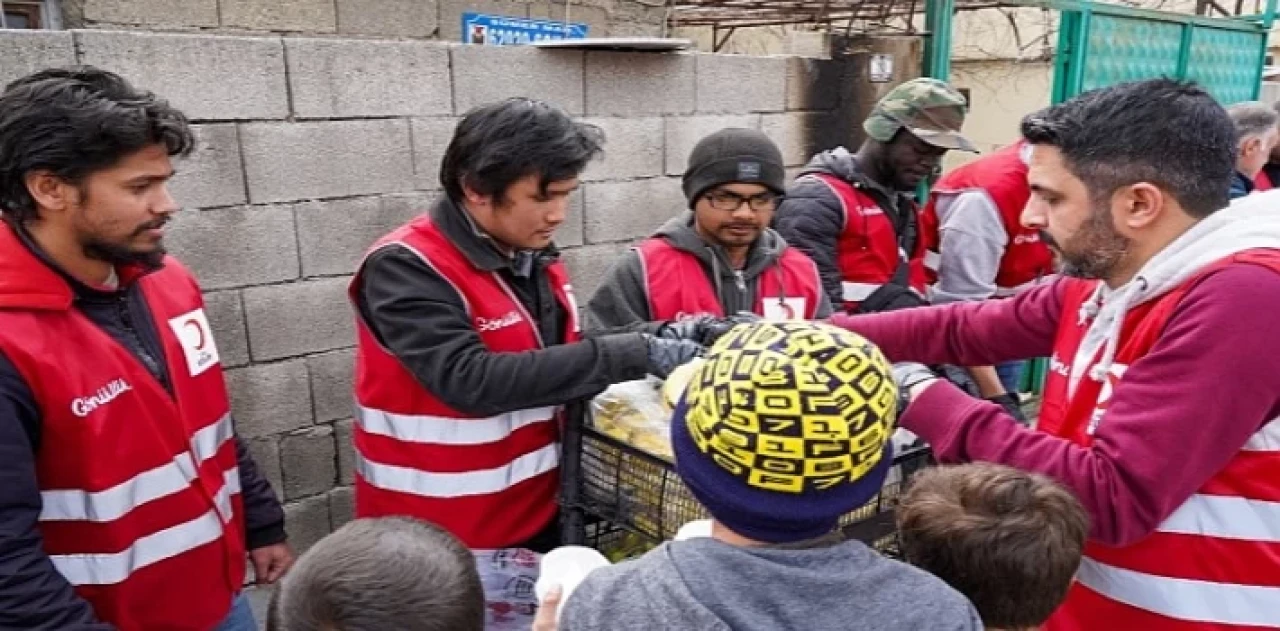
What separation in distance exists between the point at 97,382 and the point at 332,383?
68.6 inches

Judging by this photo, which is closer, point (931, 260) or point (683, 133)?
point (931, 260)

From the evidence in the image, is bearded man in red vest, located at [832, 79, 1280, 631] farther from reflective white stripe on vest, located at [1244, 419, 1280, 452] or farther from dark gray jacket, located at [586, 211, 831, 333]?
dark gray jacket, located at [586, 211, 831, 333]

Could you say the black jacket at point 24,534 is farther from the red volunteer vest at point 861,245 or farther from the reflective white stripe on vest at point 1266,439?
the red volunteer vest at point 861,245

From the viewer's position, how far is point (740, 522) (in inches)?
44.2

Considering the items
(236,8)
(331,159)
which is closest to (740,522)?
(331,159)

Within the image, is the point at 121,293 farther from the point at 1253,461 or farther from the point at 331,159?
the point at 1253,461

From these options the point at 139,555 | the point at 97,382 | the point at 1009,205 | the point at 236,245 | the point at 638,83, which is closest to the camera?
the point at 97,382

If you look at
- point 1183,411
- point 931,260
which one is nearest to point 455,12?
point 931,260

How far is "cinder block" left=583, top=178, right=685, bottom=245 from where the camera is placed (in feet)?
13.2

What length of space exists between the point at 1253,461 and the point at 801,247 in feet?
6.20

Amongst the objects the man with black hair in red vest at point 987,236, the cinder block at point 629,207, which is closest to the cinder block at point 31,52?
the cinder block at point 629,207

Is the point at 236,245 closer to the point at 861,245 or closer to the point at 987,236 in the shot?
the point at 861,245

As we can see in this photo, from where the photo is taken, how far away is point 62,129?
5.57 feet

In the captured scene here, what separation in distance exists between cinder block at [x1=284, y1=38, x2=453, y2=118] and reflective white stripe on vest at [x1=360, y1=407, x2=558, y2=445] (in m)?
1.46
